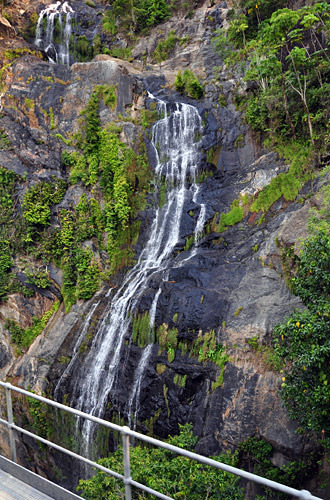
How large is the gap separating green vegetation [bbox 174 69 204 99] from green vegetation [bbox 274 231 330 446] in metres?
12.8

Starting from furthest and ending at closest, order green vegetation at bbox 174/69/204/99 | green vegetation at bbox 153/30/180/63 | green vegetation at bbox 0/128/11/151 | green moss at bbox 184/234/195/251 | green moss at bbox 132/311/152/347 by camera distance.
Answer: green vegetation at bbox 153/30/180/63 → green vegetation at bbox 174/69/204/99 → green vegetation at bbox 0/128/11/151 → green moss at bbox 184/234/195/251 → green moss at bbox 132/311/152/347

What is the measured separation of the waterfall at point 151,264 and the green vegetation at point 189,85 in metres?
1.02

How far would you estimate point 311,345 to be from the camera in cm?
618

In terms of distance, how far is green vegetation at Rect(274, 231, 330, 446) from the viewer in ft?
20.0

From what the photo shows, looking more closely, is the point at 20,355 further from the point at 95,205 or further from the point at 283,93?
the point at 283,93

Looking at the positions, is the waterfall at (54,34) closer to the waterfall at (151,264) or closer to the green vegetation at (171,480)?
the waterfall at (151,264)

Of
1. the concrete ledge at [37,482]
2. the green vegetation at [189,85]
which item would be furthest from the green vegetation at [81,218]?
the concrete ledge at [37,482]

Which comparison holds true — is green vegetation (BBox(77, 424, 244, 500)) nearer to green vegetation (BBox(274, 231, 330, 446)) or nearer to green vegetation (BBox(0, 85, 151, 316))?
green vegetation (BBox(274, 231, 330, 446))

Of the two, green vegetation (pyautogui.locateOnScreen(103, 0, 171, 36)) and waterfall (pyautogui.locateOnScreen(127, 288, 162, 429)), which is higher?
green vegetation (pyautogui.locateOnScreen(103, 0, 171, 36))

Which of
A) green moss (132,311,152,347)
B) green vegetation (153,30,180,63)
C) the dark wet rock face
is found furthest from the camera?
green vegetation (153,30,180,63)

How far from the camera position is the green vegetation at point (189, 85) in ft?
57.4

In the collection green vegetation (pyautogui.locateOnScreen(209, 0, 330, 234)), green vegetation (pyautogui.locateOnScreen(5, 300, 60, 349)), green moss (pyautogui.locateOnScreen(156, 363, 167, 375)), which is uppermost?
green vegetation (pyautogui.locateOnScreen(209, 0, 330, 234))

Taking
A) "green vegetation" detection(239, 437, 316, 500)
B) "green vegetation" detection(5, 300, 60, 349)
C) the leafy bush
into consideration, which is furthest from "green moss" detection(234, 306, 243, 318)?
the leafy bush

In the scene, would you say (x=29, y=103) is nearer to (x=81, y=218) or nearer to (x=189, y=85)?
(x=81, y=218)
